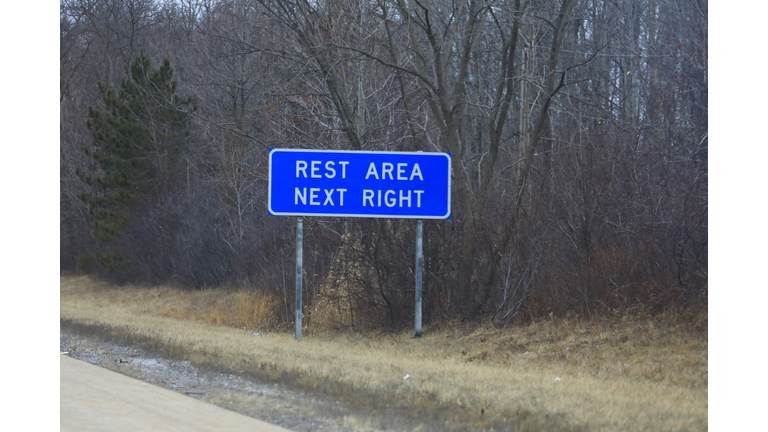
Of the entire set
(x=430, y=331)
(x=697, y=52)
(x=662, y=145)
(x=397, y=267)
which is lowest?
(x=430, y=331)

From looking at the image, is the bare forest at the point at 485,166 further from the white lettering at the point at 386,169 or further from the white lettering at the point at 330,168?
the white lettering at the point at 330,168

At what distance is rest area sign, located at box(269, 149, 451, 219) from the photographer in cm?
1293

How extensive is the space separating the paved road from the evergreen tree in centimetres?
2143

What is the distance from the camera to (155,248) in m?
30.6

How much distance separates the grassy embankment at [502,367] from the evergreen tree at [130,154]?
14.9 m

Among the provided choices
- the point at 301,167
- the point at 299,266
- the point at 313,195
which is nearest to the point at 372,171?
the point at 313,195

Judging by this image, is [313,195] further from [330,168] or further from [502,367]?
[502,367]

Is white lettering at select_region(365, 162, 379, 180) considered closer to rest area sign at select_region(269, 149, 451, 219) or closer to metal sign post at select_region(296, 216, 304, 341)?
rest area sign at select_region(269, 149, 451, 219)

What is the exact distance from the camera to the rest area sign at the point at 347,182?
12930mm

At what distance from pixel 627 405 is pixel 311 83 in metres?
12.7

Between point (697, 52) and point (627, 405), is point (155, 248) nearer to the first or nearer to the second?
point (697, 52)

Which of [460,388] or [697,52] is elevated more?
[697,52]

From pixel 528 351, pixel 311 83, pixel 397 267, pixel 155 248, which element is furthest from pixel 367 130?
pixel 155 248

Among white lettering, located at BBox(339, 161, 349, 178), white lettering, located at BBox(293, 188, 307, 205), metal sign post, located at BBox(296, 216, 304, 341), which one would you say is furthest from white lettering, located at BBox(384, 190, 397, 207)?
metal sign post, located at BBox(296, 216, 304, 341)
